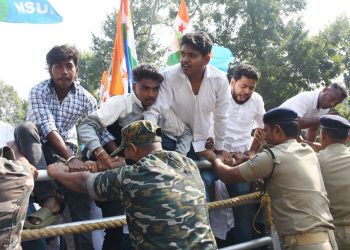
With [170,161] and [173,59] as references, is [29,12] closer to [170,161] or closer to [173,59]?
[173,59]

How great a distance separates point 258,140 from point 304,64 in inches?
600

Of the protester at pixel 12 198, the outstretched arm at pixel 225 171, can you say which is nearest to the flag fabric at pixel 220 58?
the outstretched arm at pixel 225 171

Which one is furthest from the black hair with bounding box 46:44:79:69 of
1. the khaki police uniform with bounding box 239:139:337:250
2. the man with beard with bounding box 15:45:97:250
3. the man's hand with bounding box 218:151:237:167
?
the khaki police uniform with bounding box 239:139:337:250

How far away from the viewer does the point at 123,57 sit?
7.04 meters

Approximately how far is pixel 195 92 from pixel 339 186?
144cm

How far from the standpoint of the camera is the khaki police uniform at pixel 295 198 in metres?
2.95

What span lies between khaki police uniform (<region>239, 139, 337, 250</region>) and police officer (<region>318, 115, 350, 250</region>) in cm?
50

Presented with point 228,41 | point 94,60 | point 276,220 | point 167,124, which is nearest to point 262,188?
point 276,220

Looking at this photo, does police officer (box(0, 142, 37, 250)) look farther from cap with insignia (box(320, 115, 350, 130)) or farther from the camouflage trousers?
cap with insignia (box(320, 115, 350, 130))

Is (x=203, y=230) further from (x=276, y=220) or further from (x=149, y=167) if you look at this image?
(x=276, y=220)

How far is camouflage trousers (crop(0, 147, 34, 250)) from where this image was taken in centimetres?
185

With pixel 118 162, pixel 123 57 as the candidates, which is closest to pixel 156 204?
pixel 118 162

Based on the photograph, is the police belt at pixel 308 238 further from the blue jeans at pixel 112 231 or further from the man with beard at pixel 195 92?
the blue jeans at pixel 112 231

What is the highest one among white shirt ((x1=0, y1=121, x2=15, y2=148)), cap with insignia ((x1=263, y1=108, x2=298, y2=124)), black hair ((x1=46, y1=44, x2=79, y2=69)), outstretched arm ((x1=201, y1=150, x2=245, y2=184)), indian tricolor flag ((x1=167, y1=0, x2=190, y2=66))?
indian tricolor flag ((x1=167, y1=0, x2=190, y2=66))
